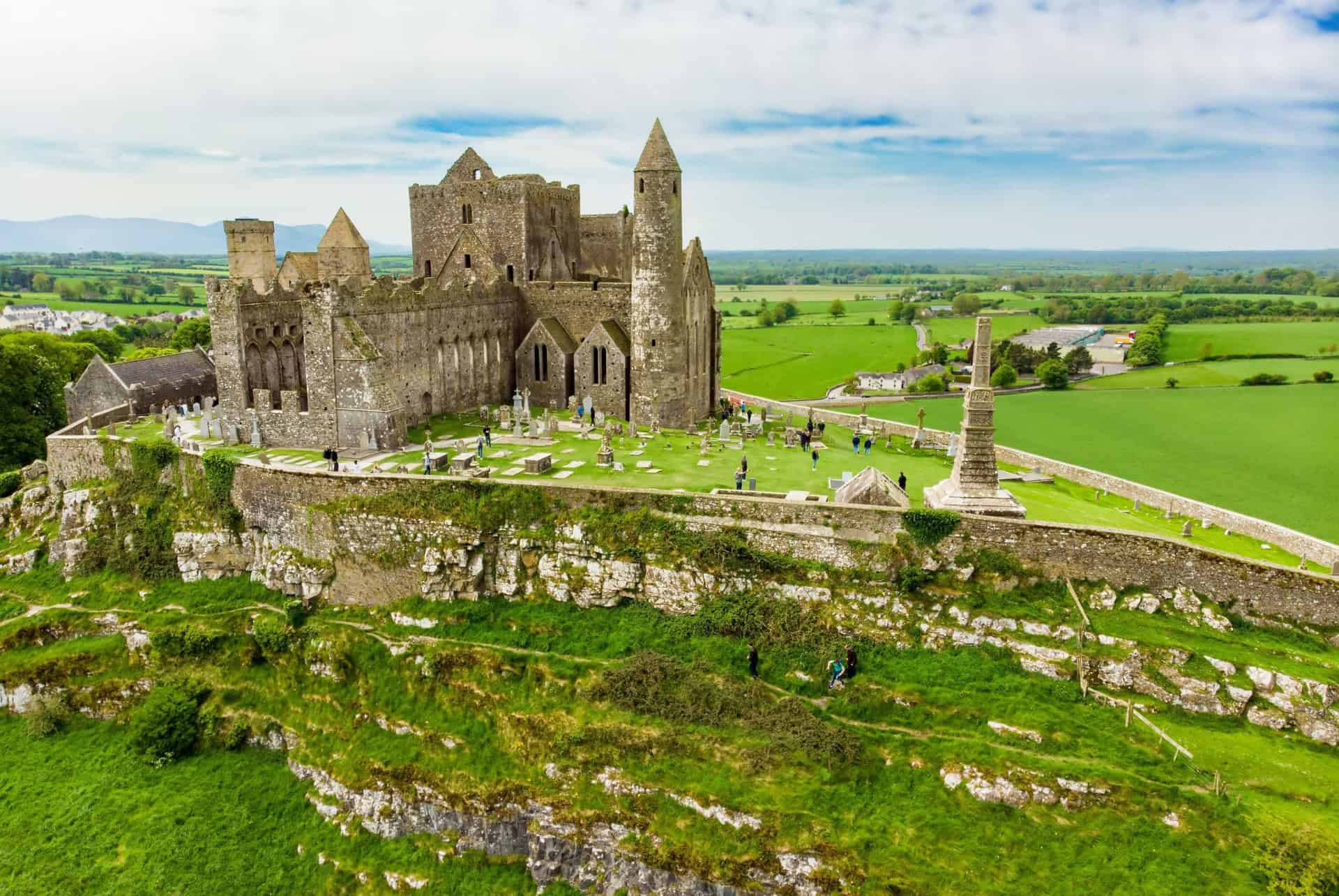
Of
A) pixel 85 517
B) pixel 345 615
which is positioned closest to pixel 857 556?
pixel 345 615

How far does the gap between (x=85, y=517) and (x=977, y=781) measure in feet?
110

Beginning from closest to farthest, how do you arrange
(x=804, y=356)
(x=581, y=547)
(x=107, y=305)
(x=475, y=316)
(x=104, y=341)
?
(x=581, y=547) < (x=475, y=316) < (x=104, y=341) < (x=804, y=356) < (x=107, y=305)

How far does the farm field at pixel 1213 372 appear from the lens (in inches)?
3039

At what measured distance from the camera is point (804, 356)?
10412cm

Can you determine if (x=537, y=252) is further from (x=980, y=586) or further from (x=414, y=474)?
(x=980, y=586)

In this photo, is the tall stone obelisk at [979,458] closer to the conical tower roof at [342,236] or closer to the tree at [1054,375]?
the conical tower roof at [342,236]

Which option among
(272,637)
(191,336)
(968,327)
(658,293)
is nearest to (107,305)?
(191,336)

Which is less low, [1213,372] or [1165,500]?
[1165,500]

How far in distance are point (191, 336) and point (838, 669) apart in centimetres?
5853

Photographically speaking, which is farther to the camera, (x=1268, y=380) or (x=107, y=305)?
(x=107, y=305)

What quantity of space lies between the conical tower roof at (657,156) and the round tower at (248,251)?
20302mm

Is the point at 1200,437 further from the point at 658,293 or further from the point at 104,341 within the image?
the point at 104,341

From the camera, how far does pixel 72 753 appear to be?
2792 cm

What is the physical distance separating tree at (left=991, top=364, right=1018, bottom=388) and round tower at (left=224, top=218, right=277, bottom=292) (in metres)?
59.8
